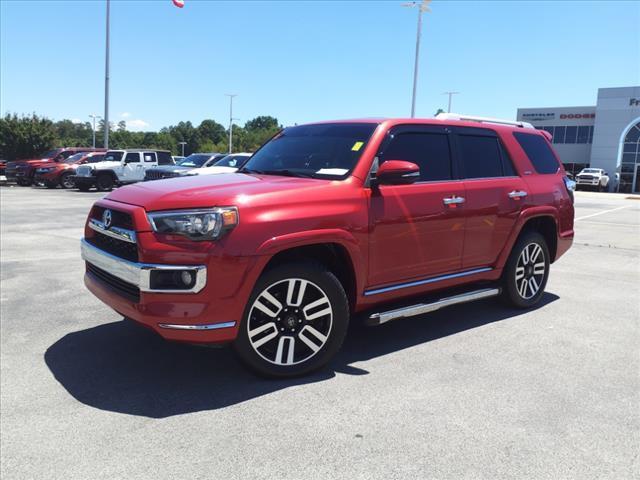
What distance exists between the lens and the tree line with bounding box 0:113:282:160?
36.8 metres

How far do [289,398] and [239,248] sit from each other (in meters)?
1.02

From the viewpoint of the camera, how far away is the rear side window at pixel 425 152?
14.1 ft

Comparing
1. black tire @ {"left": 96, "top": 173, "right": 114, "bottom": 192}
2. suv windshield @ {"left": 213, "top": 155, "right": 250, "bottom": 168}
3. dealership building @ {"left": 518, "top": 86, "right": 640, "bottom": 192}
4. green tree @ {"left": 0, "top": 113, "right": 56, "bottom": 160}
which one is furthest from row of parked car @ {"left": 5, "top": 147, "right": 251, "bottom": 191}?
dealership building @ {"left": 518, "top": 86, "right": 640, "bottom": 192}

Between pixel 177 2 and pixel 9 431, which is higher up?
pixel 177 2

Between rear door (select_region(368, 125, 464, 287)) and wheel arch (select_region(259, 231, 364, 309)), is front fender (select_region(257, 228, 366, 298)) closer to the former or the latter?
wheel arch (select_region(259, 231, 364, 309))

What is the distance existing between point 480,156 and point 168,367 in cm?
331

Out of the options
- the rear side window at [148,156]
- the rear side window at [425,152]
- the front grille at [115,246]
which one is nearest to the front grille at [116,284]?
the front grille at [115,246]

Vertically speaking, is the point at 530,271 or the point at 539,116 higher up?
the point at 539,116

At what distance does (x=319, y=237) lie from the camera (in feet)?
11.7

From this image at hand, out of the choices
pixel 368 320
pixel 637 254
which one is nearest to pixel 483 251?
pixel 368 320

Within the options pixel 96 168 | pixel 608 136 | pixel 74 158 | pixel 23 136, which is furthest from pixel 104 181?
pixel 608 136

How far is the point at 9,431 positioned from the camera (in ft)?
9.90

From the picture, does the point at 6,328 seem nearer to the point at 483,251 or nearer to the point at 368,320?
the point at 368,320

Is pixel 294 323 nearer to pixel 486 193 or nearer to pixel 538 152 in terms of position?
pixel 486 193
